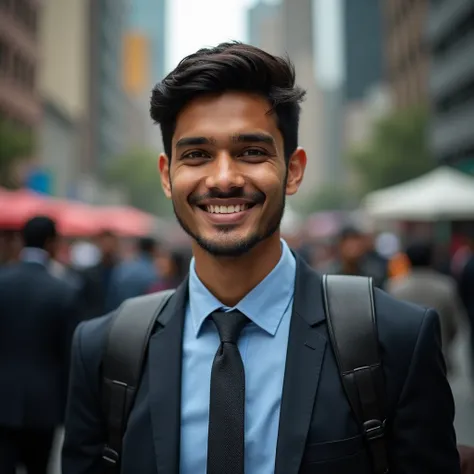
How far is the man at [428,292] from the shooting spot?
7.10 metres

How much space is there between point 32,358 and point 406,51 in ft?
194

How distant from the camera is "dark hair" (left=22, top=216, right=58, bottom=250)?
217 inches

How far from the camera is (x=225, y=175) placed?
229 cm

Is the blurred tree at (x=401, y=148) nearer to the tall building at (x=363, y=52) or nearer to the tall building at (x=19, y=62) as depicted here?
the tall building at (x=19, y=62)

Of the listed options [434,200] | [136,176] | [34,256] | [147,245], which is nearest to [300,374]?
[34,256]

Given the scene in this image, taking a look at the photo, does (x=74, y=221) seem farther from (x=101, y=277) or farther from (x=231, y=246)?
(x=231, y=246)

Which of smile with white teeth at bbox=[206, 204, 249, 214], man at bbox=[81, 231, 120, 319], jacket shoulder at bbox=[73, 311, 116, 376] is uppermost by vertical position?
smile with white teeth at bbox=[206, 204, 249, 214]

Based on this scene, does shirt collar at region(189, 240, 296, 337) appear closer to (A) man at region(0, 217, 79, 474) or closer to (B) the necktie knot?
(B) the necktie knot

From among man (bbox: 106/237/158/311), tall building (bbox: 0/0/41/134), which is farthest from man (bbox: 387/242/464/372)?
tall building (bbox: 0/0/41/134)

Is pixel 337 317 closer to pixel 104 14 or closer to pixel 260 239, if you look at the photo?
pixel 260 239

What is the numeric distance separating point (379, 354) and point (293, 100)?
827 mm

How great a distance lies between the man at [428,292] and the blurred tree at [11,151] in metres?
24.1

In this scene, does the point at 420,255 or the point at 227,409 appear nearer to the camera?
the point at 227,409

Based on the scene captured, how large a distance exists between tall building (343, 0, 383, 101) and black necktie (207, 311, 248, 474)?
17660cm
